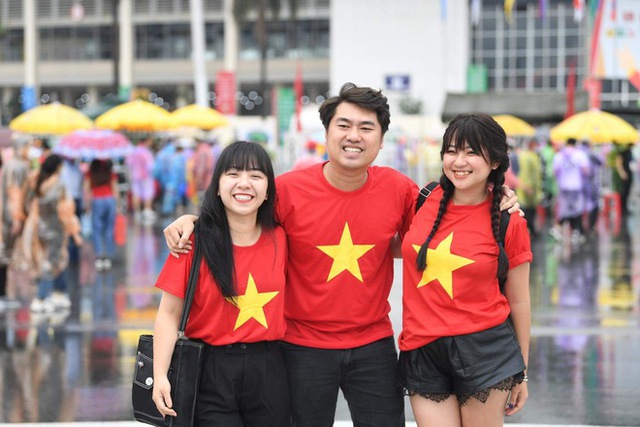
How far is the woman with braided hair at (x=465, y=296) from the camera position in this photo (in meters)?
3.92

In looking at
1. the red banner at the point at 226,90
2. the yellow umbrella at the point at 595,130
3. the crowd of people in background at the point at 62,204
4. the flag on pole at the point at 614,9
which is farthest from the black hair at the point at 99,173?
the red banner at the point at 226,90

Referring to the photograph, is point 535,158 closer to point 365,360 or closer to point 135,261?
point 135,261

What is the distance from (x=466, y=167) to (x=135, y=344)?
5.82 m

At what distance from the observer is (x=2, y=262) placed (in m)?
11.2

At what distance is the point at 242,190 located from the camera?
155 inches

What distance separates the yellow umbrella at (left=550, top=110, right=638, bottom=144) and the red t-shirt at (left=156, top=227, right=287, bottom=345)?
17305 mm

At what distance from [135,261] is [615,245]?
824cm

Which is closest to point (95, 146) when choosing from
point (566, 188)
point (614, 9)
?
point (566, 188)

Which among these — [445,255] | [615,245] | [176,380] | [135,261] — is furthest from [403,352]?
[615,245]

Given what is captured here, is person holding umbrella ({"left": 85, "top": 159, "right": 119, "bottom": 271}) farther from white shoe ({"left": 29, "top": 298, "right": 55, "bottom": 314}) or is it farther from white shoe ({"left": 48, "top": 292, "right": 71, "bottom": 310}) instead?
white shoe ({"left": 29, "top": 298, "right": 55, "bottom": 314})

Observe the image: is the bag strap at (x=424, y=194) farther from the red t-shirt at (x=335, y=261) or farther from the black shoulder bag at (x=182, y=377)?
the black shoulder bag at (x=182, y=377)

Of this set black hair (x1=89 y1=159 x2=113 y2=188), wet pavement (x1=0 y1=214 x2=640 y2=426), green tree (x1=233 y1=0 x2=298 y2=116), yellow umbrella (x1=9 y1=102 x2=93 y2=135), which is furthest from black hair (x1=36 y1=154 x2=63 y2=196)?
green tree (x1=233 y1=0 x2=298 y2=116)

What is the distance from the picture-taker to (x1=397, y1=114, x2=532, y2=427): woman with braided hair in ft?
12.9

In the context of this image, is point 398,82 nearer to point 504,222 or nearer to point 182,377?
point 504,222
